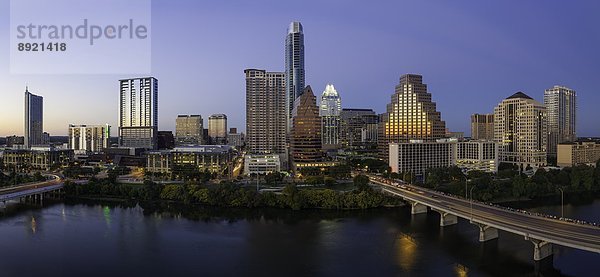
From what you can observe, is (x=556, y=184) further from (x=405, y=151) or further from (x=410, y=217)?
(x=410, y=217)

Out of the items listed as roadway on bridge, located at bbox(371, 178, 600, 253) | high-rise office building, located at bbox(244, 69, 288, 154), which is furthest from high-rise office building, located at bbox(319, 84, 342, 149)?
roadway on bridge, located at bbox(371, 178, 600, 253)

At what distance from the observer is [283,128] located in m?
46.5

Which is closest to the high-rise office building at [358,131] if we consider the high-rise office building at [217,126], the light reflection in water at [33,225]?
the high-rise office building at [217,126]

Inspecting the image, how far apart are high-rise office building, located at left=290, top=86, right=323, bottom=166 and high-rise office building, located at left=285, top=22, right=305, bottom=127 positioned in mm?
39557

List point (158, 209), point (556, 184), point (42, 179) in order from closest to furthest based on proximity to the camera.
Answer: point (158, 209), point (556, 184), point (42, 179)

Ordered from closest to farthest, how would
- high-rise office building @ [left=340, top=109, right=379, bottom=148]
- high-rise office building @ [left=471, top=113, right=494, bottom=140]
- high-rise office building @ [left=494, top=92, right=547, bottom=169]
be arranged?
1. high-rise office building @ [left=494, top=92, right=547, bottom=169]
2. high-rise office building @ [left=471, top=113, right=494, bottom=140]
3. high-rise office building @ [left=340, top=109, right=379, bottom=148]

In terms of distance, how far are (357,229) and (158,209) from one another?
9993mm

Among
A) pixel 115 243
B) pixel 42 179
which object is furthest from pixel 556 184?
pixel 42 179

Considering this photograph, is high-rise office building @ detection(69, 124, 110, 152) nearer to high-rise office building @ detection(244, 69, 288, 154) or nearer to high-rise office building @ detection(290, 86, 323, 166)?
high-rise office building @ detection(244, 69, 288, 154)

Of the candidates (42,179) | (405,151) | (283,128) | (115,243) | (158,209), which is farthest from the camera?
(283,128)

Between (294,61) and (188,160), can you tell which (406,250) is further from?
(294,61)

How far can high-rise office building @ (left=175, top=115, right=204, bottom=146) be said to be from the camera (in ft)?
281

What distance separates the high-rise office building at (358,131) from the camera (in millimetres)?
70250

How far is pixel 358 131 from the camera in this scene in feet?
247
